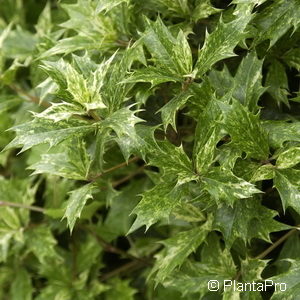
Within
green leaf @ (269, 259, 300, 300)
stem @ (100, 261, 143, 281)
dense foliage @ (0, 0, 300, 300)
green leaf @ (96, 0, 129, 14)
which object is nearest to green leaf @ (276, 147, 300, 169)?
dense foliage @ (0, 0, 300, 300)

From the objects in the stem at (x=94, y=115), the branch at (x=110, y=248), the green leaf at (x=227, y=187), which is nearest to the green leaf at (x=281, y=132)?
the green leaf at (x=227, y=187)

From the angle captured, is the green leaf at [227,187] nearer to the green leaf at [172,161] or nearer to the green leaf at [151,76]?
the green leaf at [172,161]

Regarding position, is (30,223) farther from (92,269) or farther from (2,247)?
(92,269)

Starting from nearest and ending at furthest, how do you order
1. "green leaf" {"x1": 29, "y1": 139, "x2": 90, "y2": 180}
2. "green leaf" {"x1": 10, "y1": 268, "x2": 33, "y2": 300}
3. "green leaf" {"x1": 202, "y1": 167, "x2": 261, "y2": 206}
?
"green leaf" {"x1": 202, "y1": 167, "x2": 261, "y2": 206}, "green leaf" {"x1": 29, "y1": 139, "x2": 90, "y2": 180}, "green leaf" {"x1": 10, "y1": 268, "x2": 33, "y2": 300}

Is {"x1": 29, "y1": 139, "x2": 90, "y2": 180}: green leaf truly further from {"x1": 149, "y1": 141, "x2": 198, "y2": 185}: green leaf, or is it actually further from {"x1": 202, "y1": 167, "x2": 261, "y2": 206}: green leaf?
{"x1": 202, "y1": 167, "x2": 261, "y2": 206}: green leaf

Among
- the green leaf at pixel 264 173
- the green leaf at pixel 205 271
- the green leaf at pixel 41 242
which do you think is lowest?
the green leaf at pixel 41 242

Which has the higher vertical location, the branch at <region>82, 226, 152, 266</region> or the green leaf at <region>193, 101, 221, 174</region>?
the green leaf at <region>193, 101, 221, 174</region>
